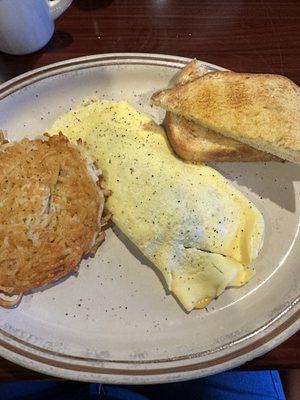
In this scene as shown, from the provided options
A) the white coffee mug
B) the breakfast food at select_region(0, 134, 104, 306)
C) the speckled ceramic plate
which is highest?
the white coffee mug

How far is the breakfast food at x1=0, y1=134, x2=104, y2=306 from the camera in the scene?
1.01 m

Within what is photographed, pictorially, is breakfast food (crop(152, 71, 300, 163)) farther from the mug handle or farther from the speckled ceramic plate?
the mug handle

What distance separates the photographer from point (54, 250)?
1.03 meters

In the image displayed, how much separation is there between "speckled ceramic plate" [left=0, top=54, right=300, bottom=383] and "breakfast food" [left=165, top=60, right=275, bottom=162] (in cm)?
4

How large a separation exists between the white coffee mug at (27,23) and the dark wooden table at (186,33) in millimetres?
46

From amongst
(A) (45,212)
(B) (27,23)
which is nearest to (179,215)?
(A) (45,212)

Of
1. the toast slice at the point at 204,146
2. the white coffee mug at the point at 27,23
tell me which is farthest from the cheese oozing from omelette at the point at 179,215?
the white coffee mug at the point at 27,23

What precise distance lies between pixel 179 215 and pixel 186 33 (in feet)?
2.43

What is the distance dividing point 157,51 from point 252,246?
74 centimetres

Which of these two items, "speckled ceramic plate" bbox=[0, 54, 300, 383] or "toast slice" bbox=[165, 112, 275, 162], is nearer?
"speckled ceramic plate" bbox=[0, 54, 300, 383]

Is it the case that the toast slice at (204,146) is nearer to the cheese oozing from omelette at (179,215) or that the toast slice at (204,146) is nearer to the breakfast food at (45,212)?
the cheese oozing from omelette at (179,215)

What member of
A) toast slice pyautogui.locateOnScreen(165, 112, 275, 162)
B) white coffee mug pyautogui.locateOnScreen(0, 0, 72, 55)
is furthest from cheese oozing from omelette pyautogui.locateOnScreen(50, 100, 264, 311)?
white coffee mug pyautogui.locateOnScreen(0, 0, 72, 55)

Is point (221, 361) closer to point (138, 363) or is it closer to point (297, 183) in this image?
point (138, 363)

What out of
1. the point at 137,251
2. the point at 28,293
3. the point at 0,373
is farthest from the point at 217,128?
the point at 0,373
